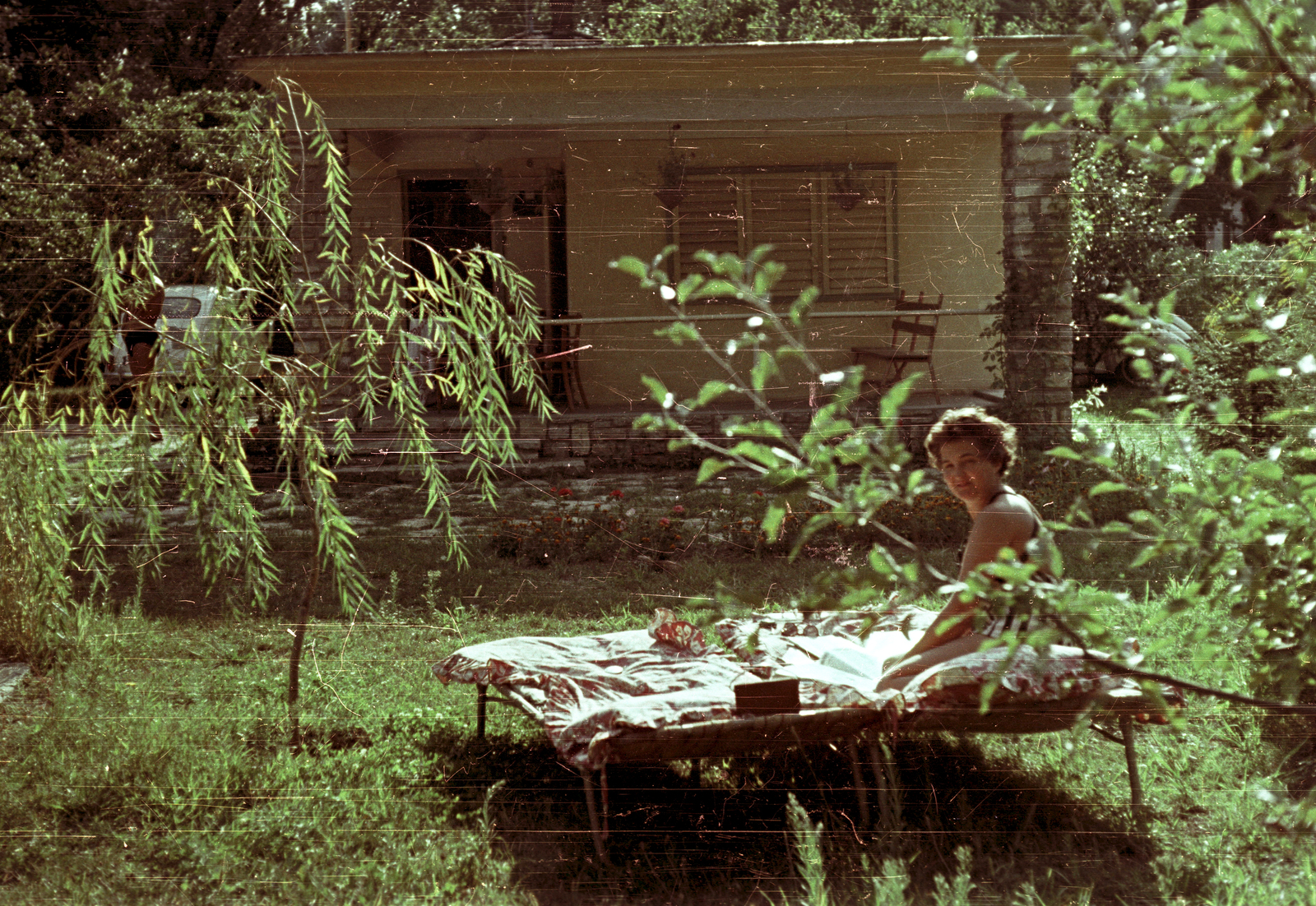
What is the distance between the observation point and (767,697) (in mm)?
2002

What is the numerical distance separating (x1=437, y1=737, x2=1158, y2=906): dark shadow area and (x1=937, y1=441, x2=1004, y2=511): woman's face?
1.79ft

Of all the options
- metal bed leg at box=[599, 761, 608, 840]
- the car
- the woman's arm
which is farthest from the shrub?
the car

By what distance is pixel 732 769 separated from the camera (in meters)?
2.26

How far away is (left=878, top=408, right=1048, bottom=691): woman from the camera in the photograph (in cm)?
205

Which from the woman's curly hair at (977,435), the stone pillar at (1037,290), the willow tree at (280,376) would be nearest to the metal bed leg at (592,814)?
the willow tree at (280,376)

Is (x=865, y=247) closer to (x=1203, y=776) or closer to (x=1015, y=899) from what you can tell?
(x=1015, y=899)

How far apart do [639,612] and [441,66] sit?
164 cm

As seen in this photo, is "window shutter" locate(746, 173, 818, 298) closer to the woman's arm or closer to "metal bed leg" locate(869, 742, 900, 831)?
the woman's arm

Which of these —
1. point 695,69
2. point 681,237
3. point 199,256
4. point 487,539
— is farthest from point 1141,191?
point 199,256

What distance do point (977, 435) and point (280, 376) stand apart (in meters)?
1.59

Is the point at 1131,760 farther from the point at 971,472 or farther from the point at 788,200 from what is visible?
the point at 788,200

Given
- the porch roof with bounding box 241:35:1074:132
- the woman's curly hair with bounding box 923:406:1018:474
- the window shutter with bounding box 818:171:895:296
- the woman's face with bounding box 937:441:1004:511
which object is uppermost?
the porch roof with bounding box 241:35:1074:132

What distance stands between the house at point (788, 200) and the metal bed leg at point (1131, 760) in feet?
2.41

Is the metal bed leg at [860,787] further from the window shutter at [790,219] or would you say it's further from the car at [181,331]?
the car at [181,331]
